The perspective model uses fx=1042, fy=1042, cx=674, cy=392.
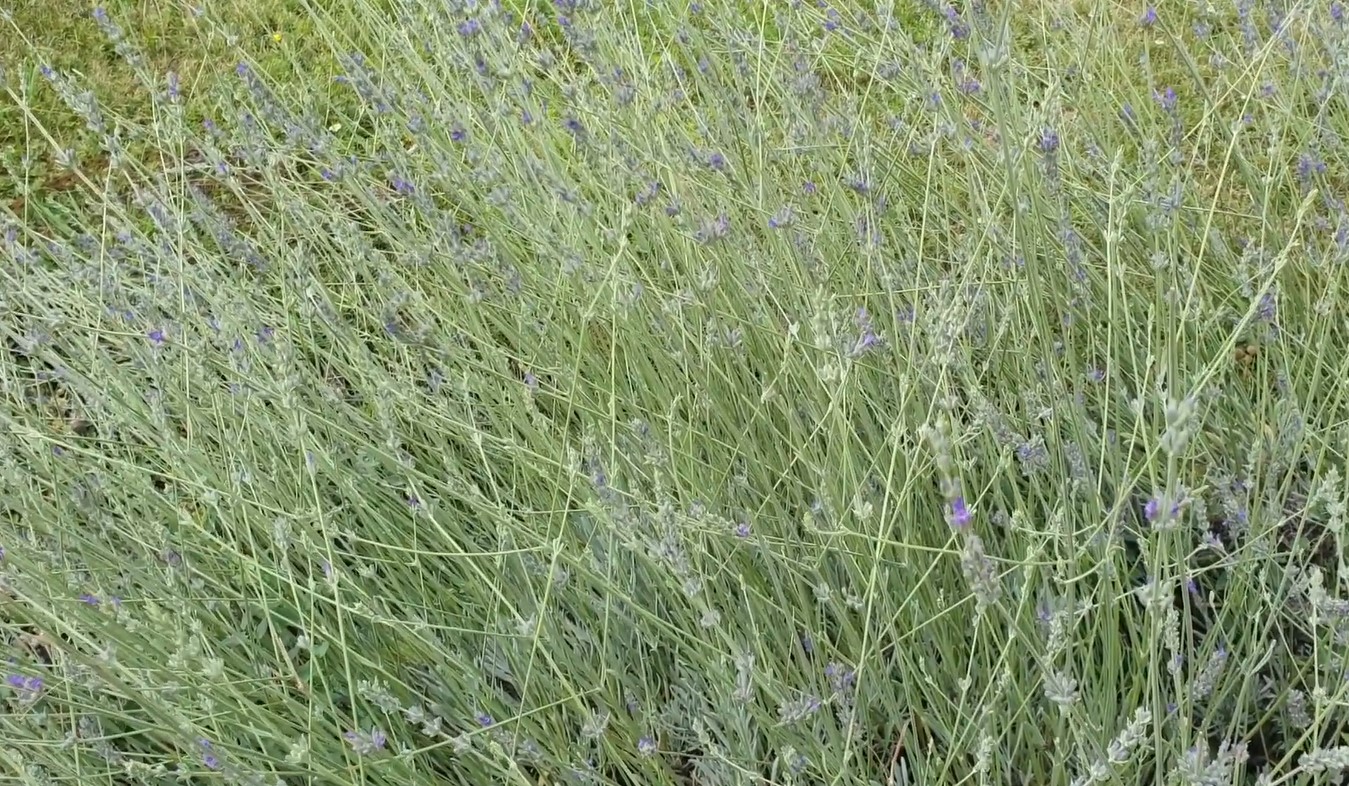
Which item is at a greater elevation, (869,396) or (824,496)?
(824,496)

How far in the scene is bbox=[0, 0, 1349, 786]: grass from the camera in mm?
1369

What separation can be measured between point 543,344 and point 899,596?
0.91 meters

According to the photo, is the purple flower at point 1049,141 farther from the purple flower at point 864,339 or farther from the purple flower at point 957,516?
the purple flower at point 957,516

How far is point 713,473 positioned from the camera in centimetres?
181

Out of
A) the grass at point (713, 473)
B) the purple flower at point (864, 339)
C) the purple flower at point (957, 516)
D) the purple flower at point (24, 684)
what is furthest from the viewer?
the purple flower at point (24, 684)

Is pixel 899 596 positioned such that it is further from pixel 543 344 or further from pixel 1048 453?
pixel 543 344

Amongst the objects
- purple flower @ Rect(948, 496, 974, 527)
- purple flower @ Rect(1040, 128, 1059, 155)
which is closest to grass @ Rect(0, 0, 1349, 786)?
purple flower @ Rect(1040, 128, 1059, 155)

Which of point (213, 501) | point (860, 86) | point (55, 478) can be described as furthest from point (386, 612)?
point (860, 86)

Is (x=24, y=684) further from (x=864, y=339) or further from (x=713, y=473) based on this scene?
(x=864, y=339)

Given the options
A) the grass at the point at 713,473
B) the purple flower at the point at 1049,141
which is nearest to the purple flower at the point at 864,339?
the grass at the point at 713,473

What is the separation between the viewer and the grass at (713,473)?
1.37m

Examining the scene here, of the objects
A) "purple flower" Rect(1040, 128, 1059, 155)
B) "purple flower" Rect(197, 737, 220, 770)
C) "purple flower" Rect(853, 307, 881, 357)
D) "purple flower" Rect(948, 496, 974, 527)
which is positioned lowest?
"purple flower" Rect(197, 737, 220, 770)

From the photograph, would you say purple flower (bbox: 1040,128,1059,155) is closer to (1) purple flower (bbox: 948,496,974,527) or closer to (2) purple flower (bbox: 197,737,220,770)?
(1) purple flower (bbox: 948,496,974,527)

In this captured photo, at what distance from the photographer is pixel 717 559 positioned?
1.53 metres
